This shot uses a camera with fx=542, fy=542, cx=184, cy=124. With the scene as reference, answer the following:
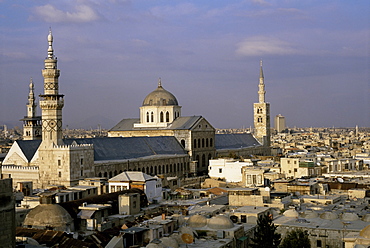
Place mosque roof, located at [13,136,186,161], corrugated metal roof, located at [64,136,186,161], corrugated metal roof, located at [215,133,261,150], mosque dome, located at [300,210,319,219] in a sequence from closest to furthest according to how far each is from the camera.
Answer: mosque dome, located at [300,210,319,219]
mosque roof, located at [13,136,186,161]
corrugated metal roof, located at [64,136,186,161]
corrugated metal roof, located at [215,133,261,150]

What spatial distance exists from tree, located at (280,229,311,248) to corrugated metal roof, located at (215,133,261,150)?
46.4 m

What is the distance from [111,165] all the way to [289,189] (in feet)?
57.2

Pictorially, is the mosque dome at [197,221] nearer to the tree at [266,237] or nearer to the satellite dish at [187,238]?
the satellite dish at [187,238]

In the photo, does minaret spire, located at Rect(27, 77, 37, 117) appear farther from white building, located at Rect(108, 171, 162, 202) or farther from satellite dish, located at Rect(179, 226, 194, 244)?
satellite dish, located at Rect(179, 226, 194, 244)

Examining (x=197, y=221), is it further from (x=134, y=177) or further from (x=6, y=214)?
(x=134, y=177)

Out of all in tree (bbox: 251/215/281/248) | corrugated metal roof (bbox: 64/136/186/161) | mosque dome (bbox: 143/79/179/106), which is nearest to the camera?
tree (bbox: 251/215/281/248)

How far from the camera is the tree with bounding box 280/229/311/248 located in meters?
21.7

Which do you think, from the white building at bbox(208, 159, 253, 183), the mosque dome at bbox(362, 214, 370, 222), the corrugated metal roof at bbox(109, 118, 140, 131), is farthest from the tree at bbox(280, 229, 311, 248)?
the corrugated metal roof at bbox(109, 118, 140, 131)

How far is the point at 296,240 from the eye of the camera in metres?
21.7

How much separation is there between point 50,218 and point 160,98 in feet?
141

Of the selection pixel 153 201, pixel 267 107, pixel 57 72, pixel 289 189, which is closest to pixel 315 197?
pixel 289 189

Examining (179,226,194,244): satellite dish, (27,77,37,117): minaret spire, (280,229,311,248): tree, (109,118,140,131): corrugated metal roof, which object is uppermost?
(27,77,37,117): minaret spire

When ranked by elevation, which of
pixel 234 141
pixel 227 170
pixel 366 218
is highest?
pixel 234 141

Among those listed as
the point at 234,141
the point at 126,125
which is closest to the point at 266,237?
the point at 126,125
